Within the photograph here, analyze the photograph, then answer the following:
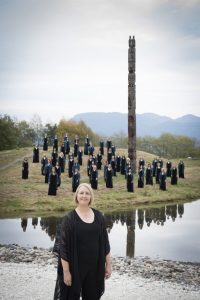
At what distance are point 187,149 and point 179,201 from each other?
218 ft

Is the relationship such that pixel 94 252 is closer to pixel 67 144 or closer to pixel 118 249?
pixel 118 249

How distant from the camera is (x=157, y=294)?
6.62m

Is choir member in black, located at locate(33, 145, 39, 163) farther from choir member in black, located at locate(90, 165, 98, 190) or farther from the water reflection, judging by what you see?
the water reflection

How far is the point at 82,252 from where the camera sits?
4188mm

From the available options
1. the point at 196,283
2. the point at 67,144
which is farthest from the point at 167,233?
the point at 67,144

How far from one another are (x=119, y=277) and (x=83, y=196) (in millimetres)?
4083

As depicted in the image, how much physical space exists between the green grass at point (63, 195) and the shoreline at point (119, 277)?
6.31 m

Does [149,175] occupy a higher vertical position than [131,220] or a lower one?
higher

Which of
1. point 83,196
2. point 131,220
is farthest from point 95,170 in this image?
point 83,196

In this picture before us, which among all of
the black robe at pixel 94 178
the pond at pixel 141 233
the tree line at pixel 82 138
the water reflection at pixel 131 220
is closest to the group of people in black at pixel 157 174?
the black robe at pixel 94 178

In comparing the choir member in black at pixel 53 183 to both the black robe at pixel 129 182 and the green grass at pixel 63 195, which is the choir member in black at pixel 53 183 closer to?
the green grass at pixel 63 195

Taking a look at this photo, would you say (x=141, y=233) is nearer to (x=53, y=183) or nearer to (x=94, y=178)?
(x=53, y=183)

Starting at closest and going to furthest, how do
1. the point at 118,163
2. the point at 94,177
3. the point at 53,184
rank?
the point at 53,184, the point at 94,177, the point at 118,163

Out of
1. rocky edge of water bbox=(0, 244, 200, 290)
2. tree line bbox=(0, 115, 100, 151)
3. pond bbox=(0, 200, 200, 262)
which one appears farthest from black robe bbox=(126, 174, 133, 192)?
tree line bbox=(0, 115, 100, 151)
